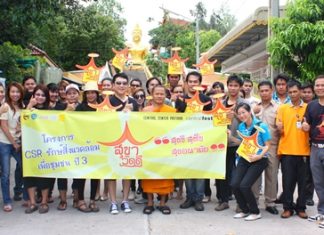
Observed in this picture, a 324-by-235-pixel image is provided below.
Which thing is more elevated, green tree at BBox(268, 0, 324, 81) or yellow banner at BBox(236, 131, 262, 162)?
green tree at BBox(268, 0, 324, 81)

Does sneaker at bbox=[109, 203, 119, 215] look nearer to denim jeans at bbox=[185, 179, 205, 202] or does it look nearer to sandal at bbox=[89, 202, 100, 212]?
sandal at bbox=[89, 202, 100, 212]

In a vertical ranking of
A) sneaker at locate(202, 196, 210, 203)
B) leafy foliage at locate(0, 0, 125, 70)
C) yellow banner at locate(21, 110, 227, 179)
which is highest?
leafy foliage at locate(0, 0, 125, 70)

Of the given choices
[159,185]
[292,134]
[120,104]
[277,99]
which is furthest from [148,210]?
[277,99]

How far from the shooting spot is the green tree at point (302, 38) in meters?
7.51

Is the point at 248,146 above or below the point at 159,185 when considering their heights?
above

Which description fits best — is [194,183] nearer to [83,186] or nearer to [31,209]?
[83,186]

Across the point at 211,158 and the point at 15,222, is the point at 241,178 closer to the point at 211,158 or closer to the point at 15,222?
the point at 211,158

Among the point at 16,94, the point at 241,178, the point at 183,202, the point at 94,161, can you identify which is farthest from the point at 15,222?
the point at 241,178

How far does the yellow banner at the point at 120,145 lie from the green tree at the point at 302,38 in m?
2.73

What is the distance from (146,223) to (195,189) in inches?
39.0

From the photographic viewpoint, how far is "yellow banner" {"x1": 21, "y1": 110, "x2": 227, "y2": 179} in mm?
5770

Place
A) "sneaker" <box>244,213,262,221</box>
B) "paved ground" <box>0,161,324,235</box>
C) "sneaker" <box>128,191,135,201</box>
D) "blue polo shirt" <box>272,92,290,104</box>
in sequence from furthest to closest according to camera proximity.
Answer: "sneaker" <box>128,191,135,201</box>, "blue polo shirt" <box>272,92,290,104</box>, "sneaker" <box>244,213,262,221</box>, "paved ground" <box>0,161,324,235</box>

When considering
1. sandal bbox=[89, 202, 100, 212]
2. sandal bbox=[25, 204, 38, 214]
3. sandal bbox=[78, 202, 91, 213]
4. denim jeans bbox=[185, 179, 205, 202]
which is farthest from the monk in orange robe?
sandal bbox=[25, 204, 38, 214]

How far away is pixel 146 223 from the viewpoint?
5.29 metres
